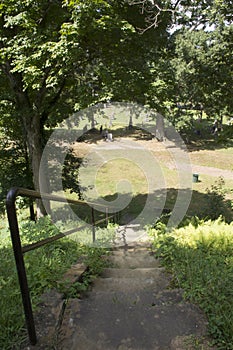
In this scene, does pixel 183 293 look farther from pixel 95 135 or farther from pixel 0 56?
pixel 95 135

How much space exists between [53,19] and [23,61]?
4.17ft

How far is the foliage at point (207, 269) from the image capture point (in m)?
1.95

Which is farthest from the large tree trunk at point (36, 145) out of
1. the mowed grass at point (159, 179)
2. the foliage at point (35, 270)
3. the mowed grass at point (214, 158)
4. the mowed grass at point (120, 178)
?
the mowed grass at point (214, 158)

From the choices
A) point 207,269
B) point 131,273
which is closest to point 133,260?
point 131,273

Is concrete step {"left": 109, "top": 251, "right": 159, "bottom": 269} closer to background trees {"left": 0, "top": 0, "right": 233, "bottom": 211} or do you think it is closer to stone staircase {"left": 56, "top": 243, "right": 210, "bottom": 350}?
stone staircase {"left": 56, "top": 243, "right": 210, "bottom": 350}

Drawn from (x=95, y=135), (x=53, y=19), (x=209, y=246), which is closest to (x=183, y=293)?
(x=209, y=246)

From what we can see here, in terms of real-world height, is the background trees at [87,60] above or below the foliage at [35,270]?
above

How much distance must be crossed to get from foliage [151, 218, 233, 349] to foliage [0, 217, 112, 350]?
964 millimetres

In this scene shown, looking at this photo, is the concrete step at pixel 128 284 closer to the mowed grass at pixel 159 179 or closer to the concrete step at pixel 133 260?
the concrete step at pixel 133 260

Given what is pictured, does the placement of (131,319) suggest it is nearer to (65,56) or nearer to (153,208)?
(65,56)

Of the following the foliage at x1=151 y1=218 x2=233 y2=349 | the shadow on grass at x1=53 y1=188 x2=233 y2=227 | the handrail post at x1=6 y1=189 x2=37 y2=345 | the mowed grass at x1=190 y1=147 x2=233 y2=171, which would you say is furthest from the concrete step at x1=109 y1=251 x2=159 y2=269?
the mowed grass at x1=190 y1=147 x2=233 y2=171

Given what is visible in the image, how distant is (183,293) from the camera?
2.38 metres

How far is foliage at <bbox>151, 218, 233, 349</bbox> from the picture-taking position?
1.95 m

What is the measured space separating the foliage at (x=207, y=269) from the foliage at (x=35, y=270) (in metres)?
0.96
